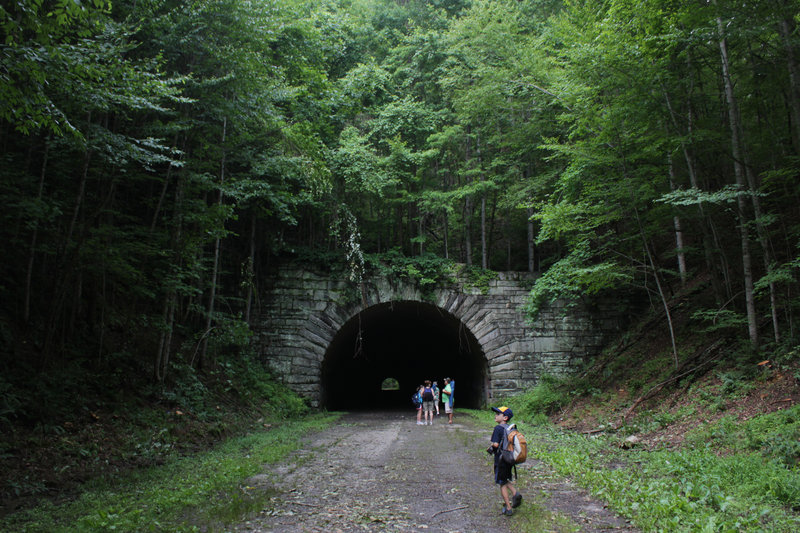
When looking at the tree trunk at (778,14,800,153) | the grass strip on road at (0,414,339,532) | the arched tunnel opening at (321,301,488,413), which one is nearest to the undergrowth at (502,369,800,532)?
the grass strip on road at (0,414,339,532)

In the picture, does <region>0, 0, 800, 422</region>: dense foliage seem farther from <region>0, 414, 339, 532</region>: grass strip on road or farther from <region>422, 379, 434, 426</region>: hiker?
<region>422, 379, 434, 426</region>: hiker

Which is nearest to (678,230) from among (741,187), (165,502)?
(741,187)

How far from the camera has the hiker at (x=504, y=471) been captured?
4.06 meters

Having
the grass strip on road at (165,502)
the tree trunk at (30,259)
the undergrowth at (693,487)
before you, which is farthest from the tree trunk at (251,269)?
the undergrowth at (693,487)

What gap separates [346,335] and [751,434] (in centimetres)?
1093

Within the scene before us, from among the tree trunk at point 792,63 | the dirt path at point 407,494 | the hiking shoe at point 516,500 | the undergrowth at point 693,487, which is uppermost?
the tree trunk at point 792,63

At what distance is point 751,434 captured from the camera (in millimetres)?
5293

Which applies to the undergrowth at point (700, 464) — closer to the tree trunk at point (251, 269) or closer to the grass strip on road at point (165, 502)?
the grass strip on road at point (165, 502)

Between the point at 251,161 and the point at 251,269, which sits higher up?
the point at 251,161

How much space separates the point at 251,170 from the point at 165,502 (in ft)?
22.5

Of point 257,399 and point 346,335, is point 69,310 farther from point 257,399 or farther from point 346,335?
point 346,335

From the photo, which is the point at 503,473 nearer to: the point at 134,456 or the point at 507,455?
the point at 507,455

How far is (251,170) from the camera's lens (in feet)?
31.2

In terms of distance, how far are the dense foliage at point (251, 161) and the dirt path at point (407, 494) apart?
3.56 meters
